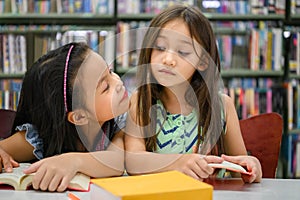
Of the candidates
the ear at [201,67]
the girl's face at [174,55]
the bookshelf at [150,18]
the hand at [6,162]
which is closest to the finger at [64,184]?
the hand at [6,162]

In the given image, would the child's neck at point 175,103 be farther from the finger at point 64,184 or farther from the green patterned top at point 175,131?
the finger at point 64,184

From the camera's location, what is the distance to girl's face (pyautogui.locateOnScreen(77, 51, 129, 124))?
1129 millimetres

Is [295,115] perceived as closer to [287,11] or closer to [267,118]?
[287,11]

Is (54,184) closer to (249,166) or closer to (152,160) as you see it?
(152,160)

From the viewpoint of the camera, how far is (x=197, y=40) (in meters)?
1.28

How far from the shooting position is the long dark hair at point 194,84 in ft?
4.24

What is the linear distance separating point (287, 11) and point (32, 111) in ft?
7.17

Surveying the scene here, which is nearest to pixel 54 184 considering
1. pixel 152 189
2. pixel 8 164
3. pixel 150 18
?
pixel 8 164

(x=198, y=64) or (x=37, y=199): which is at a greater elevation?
(x=198, y=64)

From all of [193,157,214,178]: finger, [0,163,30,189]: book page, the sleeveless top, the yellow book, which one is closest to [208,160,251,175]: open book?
[193,157,214,178]: finger

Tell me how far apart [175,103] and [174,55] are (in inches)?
9.1

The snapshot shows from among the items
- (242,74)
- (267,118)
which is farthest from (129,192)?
(242,74)

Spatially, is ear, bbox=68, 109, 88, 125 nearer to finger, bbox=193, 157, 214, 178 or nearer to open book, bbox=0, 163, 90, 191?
open book, bbox=0, 163, 90, 191

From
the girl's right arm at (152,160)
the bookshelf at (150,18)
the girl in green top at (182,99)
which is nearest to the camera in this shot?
the girl's right arm at (152,160)
